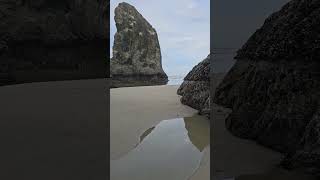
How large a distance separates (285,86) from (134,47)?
31.2 ft

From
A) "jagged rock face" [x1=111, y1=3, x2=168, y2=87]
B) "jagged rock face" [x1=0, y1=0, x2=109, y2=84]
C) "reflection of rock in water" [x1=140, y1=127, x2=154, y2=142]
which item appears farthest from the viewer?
"jagged rock face" [x1=111, y1=3, x2=168, y2=87]

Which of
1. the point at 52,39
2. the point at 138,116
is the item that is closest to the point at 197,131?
the point at 138,116

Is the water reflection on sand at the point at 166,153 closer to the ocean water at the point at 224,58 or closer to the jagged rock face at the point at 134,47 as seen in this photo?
the ocean water at the point at 224,58

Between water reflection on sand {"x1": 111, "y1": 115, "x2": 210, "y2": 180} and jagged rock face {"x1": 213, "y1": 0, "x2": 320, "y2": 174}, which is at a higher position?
jagged rock face {"x1": 213, "y1": 0, "x2": 320, "y2": 174}

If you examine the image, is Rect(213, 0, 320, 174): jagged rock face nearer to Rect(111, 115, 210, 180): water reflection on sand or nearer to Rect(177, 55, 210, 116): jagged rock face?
Rect(111, 115, 210, 180): water reflection on sand

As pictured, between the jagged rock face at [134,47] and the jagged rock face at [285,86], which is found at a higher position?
the jagged rock face at [134,47]

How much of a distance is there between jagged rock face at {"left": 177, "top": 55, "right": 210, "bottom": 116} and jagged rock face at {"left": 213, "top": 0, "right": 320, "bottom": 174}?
5.87 feet

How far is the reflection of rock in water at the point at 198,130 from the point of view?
11.8 ft

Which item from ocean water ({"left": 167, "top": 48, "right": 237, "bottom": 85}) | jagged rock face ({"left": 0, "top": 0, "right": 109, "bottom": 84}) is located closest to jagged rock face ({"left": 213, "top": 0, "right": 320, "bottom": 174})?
ocean water ({"left": 167, "top": 48, "right": 237, "bottom": 85})

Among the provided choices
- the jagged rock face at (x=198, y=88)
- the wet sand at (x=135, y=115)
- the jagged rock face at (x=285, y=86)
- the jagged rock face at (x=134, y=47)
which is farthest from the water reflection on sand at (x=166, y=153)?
the jagged rock face at (x=134, y=47)

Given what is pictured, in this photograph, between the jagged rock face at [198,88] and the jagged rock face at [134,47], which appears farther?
the jagged rock face at [134,47]

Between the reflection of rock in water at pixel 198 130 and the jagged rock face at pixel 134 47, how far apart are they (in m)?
6.28

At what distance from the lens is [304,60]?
255 cm

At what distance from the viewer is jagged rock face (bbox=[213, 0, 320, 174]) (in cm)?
242
